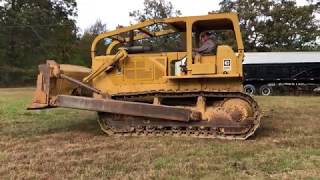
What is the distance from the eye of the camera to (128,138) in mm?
10930

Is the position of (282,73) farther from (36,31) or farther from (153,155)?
(36,31)

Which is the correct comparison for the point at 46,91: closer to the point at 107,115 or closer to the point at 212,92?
the point at 107,115

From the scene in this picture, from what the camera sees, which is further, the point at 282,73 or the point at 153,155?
the point at 282,73

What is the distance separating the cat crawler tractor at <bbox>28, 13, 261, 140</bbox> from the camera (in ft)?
35.5

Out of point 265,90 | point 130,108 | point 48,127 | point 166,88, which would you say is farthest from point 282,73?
point 130,108

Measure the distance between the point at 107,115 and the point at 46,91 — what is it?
4.48 ft

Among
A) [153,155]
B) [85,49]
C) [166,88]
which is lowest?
[153,155]

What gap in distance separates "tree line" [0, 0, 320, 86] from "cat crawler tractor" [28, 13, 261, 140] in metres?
44.3

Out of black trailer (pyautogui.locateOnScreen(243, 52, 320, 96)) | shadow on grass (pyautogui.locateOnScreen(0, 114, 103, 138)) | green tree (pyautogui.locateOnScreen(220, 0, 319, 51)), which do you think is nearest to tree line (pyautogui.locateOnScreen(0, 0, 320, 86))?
green tree (pyautogui.locateOnScreen(220, 0, 319, 51))

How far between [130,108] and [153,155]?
94.3 inches

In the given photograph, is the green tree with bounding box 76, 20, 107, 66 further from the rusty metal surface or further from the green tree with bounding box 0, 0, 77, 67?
the rusty metal surface

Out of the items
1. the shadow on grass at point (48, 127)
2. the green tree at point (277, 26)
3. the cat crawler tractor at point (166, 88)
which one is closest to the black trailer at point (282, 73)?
the green tree at point (277, 26)

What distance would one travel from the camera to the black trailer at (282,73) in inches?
1407

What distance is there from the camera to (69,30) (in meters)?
65.9
